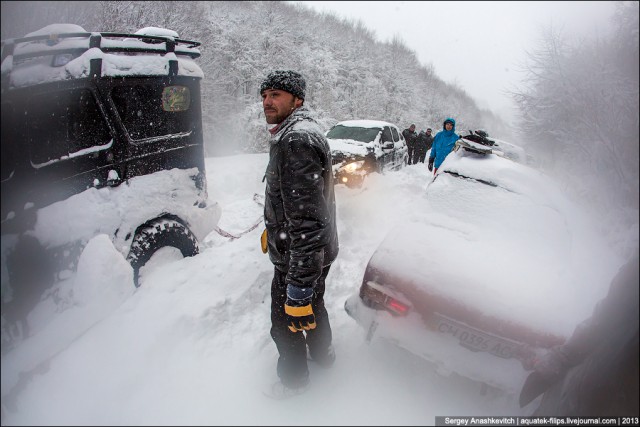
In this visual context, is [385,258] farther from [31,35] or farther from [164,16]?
[164,16]

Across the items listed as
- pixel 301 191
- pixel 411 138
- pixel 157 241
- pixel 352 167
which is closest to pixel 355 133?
pixel 352 167

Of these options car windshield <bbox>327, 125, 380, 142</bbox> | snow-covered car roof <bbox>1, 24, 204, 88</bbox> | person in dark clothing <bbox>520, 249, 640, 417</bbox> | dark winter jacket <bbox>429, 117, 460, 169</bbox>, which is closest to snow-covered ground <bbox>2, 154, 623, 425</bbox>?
person in dark clothing <bbox>520, 249, 640, 417</bbox>

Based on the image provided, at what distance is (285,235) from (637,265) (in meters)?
1.80

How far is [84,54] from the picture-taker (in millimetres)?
2486

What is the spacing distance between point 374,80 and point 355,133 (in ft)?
89.9

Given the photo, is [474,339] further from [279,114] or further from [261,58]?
[261,58]

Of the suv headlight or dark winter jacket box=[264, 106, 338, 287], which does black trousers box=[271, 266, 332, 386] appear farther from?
the suv headlight

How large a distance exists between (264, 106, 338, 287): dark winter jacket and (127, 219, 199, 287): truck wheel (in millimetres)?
1635

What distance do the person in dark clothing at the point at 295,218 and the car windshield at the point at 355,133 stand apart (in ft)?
21.4

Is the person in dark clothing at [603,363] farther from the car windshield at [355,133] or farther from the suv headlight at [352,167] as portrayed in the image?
the car windshield at [355,133]

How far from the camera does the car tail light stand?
2250mm

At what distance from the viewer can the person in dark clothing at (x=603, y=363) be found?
1420 mm

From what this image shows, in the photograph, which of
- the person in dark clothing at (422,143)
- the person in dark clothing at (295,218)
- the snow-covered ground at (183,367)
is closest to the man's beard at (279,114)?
the person in dark clothing at (295,218)

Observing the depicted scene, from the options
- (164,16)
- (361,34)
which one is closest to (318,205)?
(164,16)
